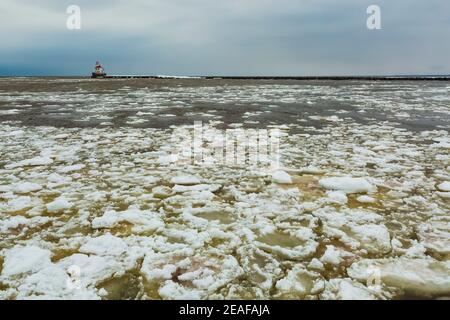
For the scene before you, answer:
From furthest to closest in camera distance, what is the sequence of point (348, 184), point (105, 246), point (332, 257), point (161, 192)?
point (348, 184) < point (161, 192) < point (105, 246) < point (332, 257)

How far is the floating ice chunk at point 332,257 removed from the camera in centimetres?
238

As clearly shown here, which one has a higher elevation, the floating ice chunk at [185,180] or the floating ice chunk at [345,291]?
the floating ice chunk at [185,180]

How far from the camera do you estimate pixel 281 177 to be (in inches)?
157

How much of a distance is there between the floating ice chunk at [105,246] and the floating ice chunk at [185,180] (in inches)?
52.6

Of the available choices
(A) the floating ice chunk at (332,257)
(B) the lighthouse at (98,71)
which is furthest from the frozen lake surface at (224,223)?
(B) the lighthouse at (98,71)

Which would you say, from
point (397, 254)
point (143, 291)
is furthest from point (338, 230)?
point (143, 291)

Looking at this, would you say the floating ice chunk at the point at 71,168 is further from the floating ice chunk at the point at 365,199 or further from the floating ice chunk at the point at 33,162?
the floating ice chunk at the point at 365,199

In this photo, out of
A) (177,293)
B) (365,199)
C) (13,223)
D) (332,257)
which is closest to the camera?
(177,293)

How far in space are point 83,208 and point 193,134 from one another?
12.3 ft

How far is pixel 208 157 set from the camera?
16.6 ft

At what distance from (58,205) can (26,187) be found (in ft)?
2.49

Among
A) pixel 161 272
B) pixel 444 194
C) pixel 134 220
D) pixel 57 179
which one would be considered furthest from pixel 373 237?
pixel 57 179

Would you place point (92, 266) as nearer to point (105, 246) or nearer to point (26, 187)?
point (105, 246)

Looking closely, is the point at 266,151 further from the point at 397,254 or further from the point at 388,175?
the point at 397,254
